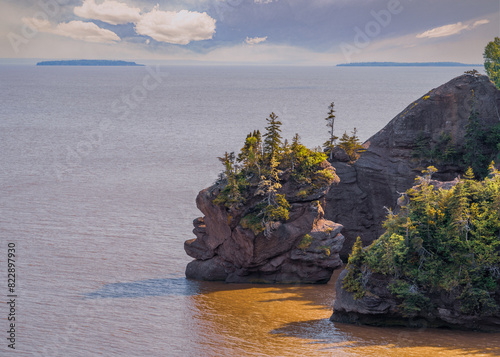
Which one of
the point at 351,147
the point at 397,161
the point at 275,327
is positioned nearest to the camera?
the point at 275,327

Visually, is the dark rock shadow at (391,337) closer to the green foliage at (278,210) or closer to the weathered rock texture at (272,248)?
the weathered rock texture at (272,248)

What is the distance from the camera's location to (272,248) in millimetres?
56531

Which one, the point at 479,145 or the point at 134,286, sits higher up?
the point at 479,145

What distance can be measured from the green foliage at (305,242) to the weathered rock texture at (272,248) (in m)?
0.09

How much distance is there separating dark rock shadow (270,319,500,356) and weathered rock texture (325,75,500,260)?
18.9m

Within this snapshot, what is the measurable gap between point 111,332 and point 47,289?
10890mm

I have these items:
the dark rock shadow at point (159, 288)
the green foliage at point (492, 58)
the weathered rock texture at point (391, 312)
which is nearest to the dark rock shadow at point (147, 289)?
the dark rock shadow at point (159, 288)

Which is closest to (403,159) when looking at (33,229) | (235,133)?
(33,229)

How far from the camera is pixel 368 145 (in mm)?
70312

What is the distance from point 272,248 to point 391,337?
15.2 m

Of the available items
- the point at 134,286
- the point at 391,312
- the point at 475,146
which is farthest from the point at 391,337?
the point at 475,146

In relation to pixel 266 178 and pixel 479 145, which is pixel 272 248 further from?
pixel 479 145

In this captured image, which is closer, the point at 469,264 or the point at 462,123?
the point at 469,264

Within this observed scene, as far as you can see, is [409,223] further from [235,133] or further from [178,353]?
[235,133]
